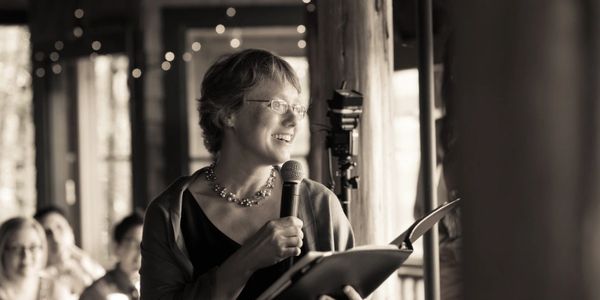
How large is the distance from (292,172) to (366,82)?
134cm

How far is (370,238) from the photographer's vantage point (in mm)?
3129

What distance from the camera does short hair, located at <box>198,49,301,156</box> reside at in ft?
6.46

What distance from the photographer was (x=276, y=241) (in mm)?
1725

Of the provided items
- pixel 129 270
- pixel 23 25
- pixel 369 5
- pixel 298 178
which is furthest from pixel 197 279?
pixel 23 25

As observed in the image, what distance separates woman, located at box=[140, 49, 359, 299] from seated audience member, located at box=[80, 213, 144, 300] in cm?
229

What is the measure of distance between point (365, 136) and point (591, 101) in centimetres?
277

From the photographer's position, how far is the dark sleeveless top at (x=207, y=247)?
6.45 feet

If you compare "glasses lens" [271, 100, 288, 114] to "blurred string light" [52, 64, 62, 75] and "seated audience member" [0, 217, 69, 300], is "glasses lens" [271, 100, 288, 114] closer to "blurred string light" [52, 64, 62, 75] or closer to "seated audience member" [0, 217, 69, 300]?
"seated audience member" [0, 217, 69, 300]

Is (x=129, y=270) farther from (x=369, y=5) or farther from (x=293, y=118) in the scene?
(x=293, y=118)

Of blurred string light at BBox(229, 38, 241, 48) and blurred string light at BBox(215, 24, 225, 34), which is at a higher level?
blurred string light at BBox(215, 24, 225, 34)

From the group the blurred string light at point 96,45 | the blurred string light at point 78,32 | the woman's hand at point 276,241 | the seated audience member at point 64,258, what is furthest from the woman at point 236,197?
the blurred string light at point 78,32

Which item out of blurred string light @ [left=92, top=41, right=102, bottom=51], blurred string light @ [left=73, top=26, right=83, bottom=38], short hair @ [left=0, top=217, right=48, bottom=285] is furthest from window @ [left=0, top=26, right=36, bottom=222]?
short hair @ [left=0, top=217, right=48, bottom=285]

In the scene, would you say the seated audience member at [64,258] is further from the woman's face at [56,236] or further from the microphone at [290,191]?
the microphone at [290,191]

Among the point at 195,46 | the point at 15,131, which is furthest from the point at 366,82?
the point at 15,131
